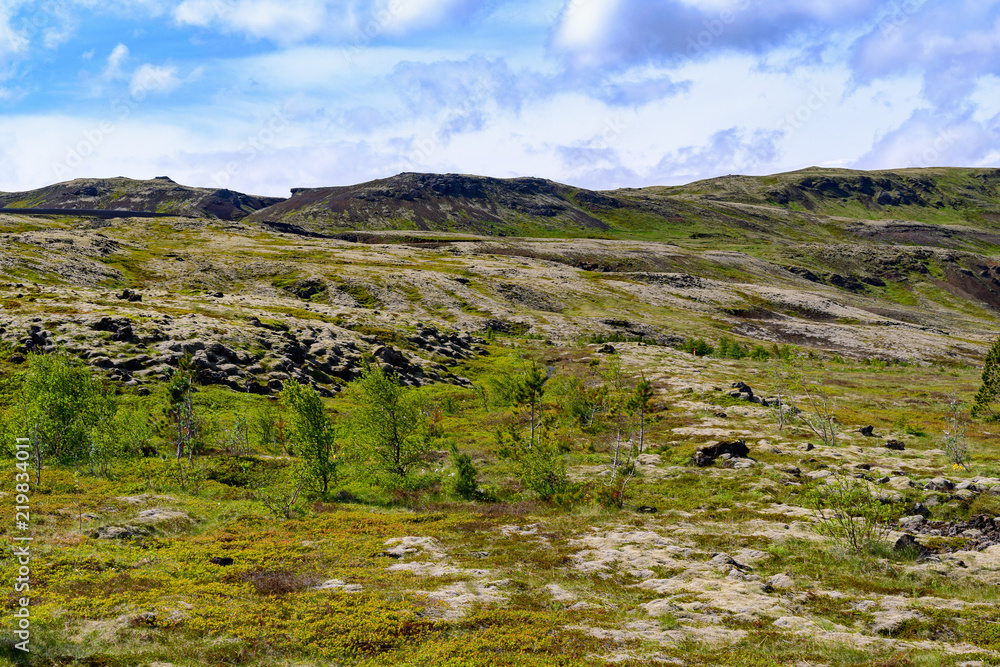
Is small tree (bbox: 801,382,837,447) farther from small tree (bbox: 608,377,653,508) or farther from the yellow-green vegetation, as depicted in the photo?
small tree (bbox: 608,377,653,508)

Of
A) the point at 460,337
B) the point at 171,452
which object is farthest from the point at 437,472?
the point at 460,337

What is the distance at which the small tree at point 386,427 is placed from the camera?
43.2 metres

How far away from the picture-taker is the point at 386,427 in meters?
43.5

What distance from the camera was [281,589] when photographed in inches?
787

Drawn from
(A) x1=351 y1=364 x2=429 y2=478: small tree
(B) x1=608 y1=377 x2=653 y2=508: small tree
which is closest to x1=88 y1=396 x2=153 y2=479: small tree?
(A) x1=351 y1=364 x2=429 y2=478: small tree

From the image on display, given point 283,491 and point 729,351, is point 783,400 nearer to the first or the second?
point 729,351

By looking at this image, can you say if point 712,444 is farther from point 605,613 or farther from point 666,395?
point 605,613

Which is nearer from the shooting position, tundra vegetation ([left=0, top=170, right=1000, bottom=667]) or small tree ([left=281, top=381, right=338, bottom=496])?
tundra vegetation ([left=0, top=170, right=1000, bottom=667])

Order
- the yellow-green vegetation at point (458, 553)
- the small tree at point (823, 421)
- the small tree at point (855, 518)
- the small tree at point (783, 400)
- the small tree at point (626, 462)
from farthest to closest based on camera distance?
the small tree at point (783, 400) → the small tree at point (823, 421) → the small tree at point (626, 462) → the small tree at point (855, 518) → the yellow-green vegetation at point (458, 553)

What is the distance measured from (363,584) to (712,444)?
37.6 m

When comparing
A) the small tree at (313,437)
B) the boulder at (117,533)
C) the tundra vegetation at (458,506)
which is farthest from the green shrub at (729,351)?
the boulder at (117,533)

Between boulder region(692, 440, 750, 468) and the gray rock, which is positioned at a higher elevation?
the gray rock

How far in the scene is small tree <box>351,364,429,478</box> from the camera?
43219 millimetres

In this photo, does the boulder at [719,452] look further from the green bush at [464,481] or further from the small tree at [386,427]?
the small tree at [386,427]
